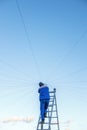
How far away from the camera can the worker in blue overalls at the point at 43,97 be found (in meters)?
16.5

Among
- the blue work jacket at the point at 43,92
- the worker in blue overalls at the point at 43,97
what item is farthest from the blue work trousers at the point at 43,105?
the blue work jacket at the point at 43,92

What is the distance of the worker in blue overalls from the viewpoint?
54.0ft

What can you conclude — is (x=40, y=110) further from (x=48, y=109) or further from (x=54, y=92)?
(x=54, y=92)

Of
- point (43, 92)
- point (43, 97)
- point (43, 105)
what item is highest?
point (43, 92)

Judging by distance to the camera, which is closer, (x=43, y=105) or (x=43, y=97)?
(x=43, y=97)

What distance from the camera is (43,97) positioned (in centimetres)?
1652

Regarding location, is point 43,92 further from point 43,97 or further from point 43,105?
point 43,105

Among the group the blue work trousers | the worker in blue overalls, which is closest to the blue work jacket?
the worker in blue overalls

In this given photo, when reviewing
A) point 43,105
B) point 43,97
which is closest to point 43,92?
point 43,97

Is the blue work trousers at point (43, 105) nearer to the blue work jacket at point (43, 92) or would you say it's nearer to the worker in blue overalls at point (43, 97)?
the worker in blue overalls at point (43, 97)

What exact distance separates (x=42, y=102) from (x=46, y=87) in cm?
110

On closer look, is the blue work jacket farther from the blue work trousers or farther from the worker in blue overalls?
the blue work trousers

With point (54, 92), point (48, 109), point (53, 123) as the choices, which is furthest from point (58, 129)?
point (54, 92)

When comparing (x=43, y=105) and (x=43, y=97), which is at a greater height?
(x=43, y=97)
